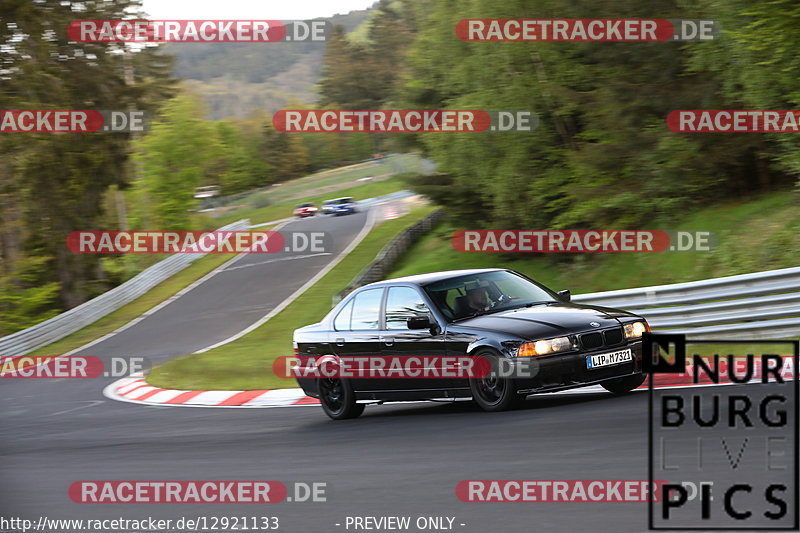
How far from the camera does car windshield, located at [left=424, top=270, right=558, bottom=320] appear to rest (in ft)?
33.2

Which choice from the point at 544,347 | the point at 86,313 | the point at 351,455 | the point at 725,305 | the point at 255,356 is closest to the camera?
the point at 351,455

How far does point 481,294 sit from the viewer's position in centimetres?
1030

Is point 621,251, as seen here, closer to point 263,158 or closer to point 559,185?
point 559,185

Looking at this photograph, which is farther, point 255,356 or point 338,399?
point 255,356

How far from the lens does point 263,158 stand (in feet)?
390

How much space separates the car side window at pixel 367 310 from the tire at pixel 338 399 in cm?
64

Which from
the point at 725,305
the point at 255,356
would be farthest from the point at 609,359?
the point at 255,356

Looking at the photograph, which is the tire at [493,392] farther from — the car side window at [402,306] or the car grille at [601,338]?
the car side window at [402,306]

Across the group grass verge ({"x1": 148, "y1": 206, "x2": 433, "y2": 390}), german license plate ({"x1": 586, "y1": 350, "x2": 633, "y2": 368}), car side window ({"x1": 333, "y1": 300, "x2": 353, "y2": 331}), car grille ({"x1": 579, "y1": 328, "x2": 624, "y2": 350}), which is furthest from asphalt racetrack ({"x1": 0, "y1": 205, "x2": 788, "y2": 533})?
grass verge ({"x1": 148, "y1": 206, "x2": 433, "y2": 390})

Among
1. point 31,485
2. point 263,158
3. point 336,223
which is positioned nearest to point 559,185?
point 31,485

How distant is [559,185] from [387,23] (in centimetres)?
10411

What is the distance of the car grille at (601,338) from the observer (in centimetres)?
912

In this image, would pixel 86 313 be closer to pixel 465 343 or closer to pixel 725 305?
pixel 725 305

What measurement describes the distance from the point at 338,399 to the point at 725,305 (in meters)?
5.24
